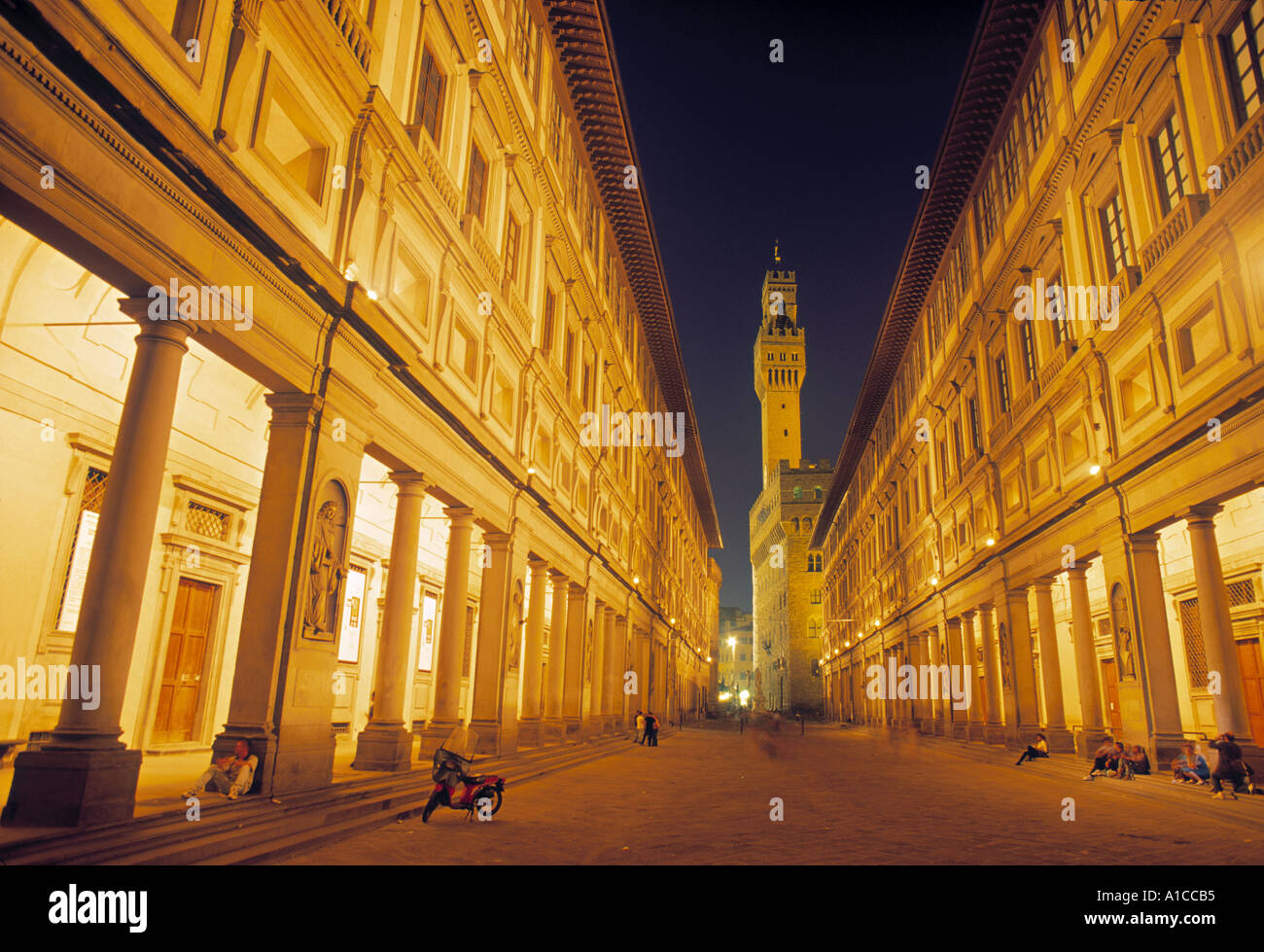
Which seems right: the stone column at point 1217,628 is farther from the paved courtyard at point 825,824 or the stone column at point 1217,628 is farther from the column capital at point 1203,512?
the paved courtyard at point 825,824

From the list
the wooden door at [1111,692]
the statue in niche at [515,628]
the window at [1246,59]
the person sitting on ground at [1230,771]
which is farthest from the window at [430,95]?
the wooden door at [1111,692]

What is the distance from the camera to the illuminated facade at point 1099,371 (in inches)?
543

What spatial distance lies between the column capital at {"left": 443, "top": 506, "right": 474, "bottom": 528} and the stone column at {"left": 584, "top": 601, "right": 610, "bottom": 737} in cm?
1340

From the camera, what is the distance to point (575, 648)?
1049 inches

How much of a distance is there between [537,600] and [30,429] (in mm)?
13210

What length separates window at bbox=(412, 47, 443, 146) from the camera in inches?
554

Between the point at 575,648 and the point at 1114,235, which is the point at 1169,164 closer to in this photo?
the point at 1114,235

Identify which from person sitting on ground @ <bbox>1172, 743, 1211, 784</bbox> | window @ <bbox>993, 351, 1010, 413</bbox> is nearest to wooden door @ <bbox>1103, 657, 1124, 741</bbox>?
window @ <bbox>993, 351, 1010, 413</bbox>

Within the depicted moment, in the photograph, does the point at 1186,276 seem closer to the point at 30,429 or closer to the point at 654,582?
the point at 30,429

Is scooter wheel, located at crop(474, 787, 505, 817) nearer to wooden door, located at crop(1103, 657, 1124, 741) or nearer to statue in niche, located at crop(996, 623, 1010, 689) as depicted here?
statue in niche, located at crop(996, 623, 1010, 689)

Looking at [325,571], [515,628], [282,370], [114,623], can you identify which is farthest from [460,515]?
[114,623]

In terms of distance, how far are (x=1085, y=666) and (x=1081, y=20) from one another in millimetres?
17035

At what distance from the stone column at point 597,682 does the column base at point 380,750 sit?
15.1 metres
